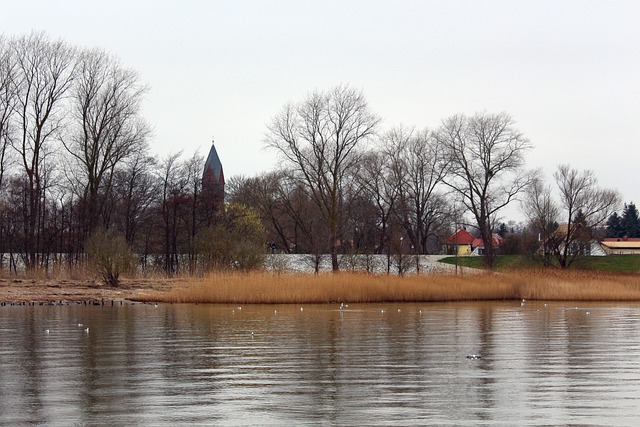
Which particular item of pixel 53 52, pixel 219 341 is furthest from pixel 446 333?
pixel 53 52

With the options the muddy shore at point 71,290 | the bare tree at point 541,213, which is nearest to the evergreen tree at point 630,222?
the bare tree at point 541,213

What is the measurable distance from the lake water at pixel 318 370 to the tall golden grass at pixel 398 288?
750 centimetres

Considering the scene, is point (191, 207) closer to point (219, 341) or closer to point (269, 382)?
point (219, 341)

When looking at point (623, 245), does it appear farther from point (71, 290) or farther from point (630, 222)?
point (71, 290)

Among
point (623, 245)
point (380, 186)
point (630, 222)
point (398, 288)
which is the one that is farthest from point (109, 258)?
point (630, 222)

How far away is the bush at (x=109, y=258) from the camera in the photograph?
144 ft

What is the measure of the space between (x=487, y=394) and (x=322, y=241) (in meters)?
59.0

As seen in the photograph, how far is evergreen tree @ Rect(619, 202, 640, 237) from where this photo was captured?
474 feet

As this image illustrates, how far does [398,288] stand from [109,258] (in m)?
13.8

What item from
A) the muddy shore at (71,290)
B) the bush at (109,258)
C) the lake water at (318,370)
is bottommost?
the lake water at (318,370)

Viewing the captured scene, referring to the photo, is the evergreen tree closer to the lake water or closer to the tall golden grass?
the tall golden grass

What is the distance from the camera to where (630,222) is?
5694 inches

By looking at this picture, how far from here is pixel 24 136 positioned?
2206 inches

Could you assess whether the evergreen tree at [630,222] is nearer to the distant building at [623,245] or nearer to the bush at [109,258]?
the distant building at [623,245]
